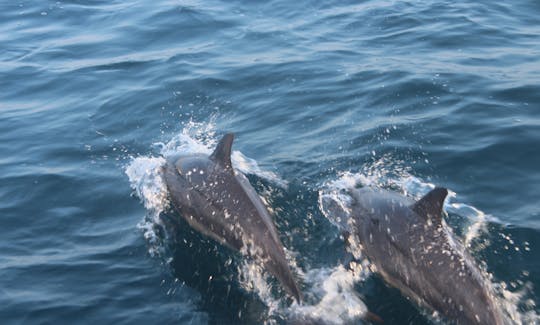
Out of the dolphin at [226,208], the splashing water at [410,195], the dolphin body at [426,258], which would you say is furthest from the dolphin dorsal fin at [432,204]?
the dolphin at [226,208]

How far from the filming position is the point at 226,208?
7.99 metres

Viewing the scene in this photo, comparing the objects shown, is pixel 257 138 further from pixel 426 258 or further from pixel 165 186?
pixel 426 258

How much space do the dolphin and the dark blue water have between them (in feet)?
0.66

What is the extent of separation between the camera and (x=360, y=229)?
819cm

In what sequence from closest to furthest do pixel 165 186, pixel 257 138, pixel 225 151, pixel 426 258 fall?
pixel 426 258
pixel 225 151
pixel 165 186
pixel 257 138

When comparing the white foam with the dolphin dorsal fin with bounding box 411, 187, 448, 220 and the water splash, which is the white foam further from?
the dolphin dorsal fin with bounding box 411, 187, 448, 220

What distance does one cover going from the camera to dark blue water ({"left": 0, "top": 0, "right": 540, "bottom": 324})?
24.5ft

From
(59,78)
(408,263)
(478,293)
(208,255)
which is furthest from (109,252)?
(59,78)

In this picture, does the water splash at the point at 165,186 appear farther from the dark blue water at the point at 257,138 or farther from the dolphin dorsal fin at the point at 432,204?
the dolphin dorsal fin at the point at 432,204

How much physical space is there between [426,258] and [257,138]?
470 centimetres

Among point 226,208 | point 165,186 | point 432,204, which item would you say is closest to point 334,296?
point 432,204

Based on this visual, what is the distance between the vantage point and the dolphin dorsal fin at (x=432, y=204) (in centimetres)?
694

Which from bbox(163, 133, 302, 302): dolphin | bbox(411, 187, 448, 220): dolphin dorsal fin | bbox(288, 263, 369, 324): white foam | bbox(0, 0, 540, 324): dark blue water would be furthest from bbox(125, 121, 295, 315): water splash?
bbox(411, 187, 448, 220): dolphin dorsal fin

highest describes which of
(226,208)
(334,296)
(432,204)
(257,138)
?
(432,204)
